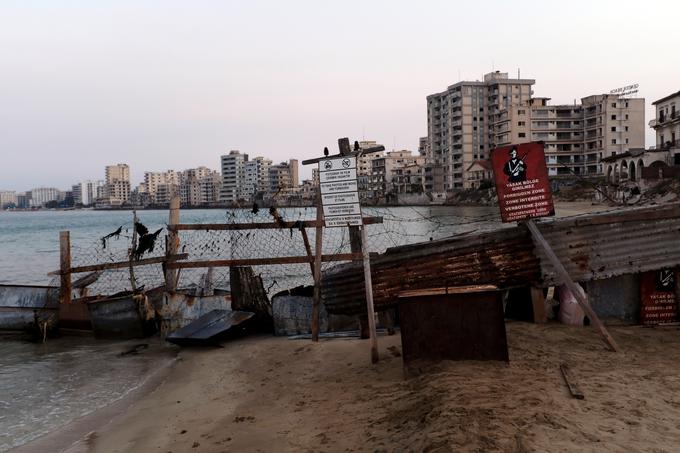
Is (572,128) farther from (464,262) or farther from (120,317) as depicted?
(464,262)

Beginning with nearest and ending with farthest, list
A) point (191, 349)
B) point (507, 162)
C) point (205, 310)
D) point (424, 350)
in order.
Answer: point (424, 350), point (507, 162), point (191, 349), point (205, 310)

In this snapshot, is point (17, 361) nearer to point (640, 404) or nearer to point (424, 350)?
point (424, 350)

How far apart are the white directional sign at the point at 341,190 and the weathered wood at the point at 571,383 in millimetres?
3185

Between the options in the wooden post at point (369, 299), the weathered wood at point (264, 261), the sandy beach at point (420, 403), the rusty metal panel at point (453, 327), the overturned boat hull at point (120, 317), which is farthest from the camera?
the overturned boat hull at point (120, 317)

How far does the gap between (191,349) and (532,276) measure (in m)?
6.46

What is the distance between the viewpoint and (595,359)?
21.2 ft

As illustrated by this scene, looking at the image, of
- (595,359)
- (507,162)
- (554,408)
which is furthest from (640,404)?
(507,162)

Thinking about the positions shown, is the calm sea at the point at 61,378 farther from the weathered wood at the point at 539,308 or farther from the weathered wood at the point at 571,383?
the weathered wood at the point at 571,383

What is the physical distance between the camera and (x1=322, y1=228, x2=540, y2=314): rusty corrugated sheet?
7750 millimetres

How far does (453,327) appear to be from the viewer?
6039 mm

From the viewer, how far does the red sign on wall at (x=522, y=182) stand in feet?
24.0

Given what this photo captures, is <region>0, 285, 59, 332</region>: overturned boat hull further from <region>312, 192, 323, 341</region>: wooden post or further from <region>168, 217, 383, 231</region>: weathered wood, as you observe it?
<region>312, 192, 323, 341</region>: wooden post

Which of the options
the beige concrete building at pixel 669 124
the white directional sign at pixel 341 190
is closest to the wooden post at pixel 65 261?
the white directional sign at pixel 341 190

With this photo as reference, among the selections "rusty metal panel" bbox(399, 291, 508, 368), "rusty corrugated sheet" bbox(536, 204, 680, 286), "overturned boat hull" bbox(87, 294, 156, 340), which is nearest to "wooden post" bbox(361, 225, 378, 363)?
"rusty metal panel" bbox(399, 291, 508, 368)
